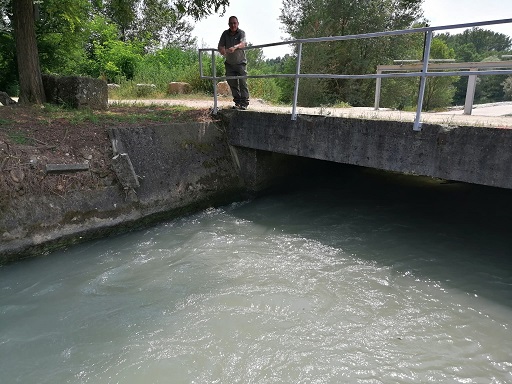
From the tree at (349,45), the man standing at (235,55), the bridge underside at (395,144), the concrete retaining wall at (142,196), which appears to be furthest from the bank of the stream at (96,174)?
the tree at (349,45)

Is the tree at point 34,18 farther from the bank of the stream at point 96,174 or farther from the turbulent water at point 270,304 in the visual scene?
the turbulent water at point 270,304

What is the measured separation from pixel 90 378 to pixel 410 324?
299 centimetres

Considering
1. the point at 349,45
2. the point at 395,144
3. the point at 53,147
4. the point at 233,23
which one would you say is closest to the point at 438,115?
the point at 395,144

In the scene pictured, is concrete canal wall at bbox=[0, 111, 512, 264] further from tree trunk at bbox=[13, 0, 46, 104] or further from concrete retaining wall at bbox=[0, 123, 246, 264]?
tree trunk at bbox=[13, 0, 46, 104]

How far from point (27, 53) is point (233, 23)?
14.0 feet

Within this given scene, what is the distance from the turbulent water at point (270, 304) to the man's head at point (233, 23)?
146 inches

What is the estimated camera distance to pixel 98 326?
A: 384 centimetres

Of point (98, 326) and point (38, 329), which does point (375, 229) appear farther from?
point (38, 329)

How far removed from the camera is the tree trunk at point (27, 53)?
302 inches

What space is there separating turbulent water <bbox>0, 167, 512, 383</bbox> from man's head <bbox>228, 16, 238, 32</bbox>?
3698 mm

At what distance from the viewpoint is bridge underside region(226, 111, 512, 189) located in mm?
4840

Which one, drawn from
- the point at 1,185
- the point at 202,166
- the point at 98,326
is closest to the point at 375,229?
the point at 202,166

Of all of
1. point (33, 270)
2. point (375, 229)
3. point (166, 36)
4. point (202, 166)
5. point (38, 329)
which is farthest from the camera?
point (166, 36)

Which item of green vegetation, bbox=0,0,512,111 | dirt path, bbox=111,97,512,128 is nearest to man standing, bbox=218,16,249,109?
dirt path, bbox=111,97,512,128
